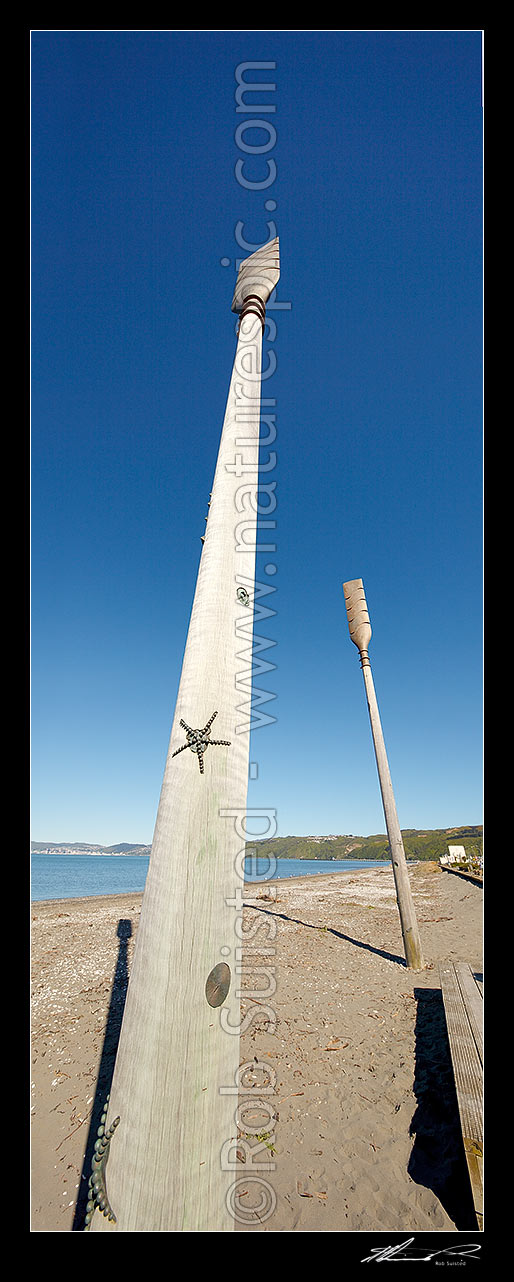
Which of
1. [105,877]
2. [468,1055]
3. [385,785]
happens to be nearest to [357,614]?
[385,785]

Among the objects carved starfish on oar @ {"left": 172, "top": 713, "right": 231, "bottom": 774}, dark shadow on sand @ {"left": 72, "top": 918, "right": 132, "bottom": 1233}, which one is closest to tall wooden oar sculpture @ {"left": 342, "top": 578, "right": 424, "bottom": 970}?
dark shadow on sand @ {"left": 72, "top": 918, "right": 132, "bottom": 1233}

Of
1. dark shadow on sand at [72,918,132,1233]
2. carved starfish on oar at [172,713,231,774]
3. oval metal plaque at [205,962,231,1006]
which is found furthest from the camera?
dark shadow on sand at [72,918,132,1233]

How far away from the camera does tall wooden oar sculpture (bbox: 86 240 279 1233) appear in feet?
3.92

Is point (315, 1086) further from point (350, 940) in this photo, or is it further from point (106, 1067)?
point (350, 940)

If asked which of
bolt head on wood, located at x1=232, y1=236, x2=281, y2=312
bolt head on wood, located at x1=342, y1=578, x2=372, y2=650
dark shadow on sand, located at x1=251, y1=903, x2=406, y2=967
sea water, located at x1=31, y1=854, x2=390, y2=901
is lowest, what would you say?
sea water, located at x1=31, y1=854, x2=390, y2=901

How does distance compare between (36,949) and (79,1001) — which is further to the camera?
(36,949)

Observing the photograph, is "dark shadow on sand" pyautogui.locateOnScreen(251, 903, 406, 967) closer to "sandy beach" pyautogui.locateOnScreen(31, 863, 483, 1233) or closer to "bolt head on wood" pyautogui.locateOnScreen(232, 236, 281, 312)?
"sandy beach" pyautogui.locateOnScreen(31, 863, 483, 1233)

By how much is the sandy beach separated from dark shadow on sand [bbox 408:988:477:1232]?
11mm

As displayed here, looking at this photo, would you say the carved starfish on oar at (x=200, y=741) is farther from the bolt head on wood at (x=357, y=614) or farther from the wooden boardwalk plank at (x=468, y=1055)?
the bolt head on wood at (x=357, y=614)

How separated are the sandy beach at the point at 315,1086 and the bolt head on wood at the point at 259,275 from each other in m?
3.17
